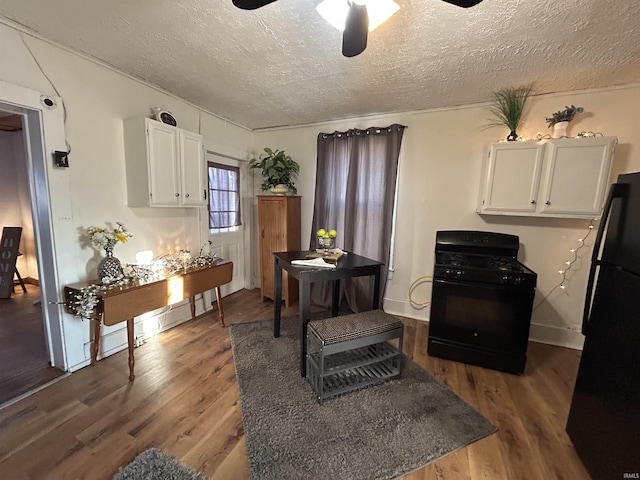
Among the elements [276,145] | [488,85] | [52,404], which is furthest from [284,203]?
[52,404]

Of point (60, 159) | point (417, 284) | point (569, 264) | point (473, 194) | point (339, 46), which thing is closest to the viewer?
point (339, 46)

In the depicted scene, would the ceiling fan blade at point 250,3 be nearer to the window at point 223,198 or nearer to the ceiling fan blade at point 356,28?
the ceiling fan blade at point 356,28

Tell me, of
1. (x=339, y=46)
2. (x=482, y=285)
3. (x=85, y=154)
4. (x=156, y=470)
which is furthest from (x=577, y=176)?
(x=85, y=154)

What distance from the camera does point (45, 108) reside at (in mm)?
1815

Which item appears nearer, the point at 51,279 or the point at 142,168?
the point at 51,279

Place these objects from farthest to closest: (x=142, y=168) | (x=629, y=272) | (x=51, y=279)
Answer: (x=142, y=168) → (x=51, y=279) → (x=629, y=272)

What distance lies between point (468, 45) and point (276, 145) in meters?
2.54

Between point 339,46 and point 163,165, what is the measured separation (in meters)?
1.76

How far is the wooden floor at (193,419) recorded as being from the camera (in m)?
1.35

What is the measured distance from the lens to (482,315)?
7.11ft

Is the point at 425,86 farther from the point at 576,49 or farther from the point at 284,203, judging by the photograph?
the point at 284,203

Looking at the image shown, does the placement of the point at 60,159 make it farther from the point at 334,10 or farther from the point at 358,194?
the point at 358,194

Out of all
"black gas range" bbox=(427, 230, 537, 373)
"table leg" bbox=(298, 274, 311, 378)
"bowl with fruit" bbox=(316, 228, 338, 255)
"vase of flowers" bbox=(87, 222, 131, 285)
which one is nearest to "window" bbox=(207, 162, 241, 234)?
"vase of flowers" bbox=(87, 222, 131, 285)

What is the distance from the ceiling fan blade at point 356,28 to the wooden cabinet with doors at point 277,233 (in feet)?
6.71
